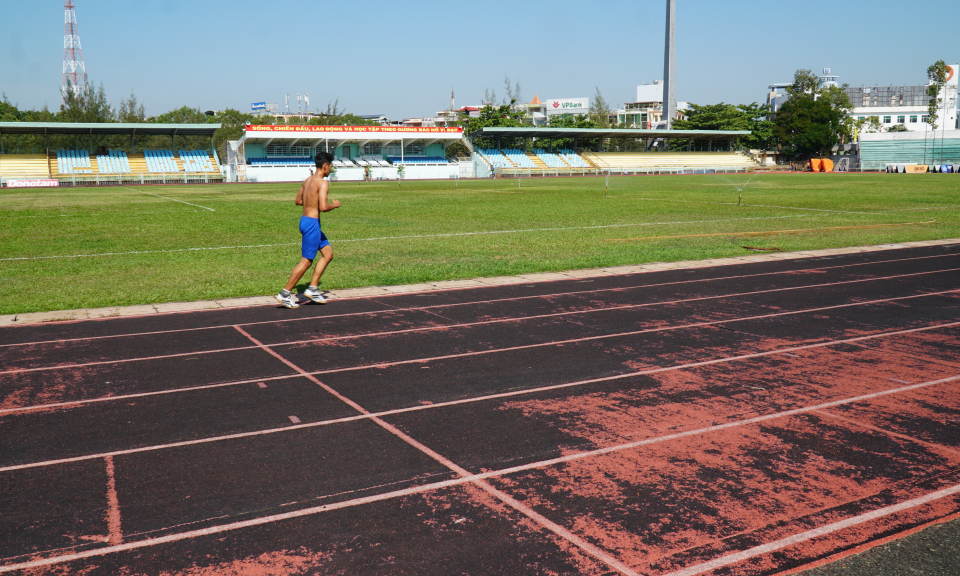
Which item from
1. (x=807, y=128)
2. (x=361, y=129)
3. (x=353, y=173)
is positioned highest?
(x=807, y=128)

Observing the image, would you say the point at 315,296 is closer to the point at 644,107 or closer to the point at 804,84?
the point at 804,84

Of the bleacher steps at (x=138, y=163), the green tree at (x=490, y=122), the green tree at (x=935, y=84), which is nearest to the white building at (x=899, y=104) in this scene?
the green tree at (x=935, y=84)

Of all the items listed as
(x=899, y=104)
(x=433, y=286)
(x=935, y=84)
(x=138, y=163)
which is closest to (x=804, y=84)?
(x=935, y=84)

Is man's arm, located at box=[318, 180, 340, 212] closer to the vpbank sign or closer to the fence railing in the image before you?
the fence railing

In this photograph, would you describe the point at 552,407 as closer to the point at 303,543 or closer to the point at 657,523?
the point at 657,523

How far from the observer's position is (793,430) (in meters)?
4.41

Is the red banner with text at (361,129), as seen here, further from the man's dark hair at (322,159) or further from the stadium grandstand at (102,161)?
the man's dark hair at (322,159)

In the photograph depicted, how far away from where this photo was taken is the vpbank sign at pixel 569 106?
399 ft

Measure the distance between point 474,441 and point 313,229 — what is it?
466cm

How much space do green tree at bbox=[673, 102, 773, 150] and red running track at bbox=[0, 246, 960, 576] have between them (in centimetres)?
8106

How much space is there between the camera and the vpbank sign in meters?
122

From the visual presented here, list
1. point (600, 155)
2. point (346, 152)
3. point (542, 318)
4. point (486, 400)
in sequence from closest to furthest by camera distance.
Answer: point (486, 400) < point (542, 318) < point (346, 152) < point (600, 155)

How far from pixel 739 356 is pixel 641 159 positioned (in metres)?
72.5

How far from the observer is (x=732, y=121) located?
84.2 m
